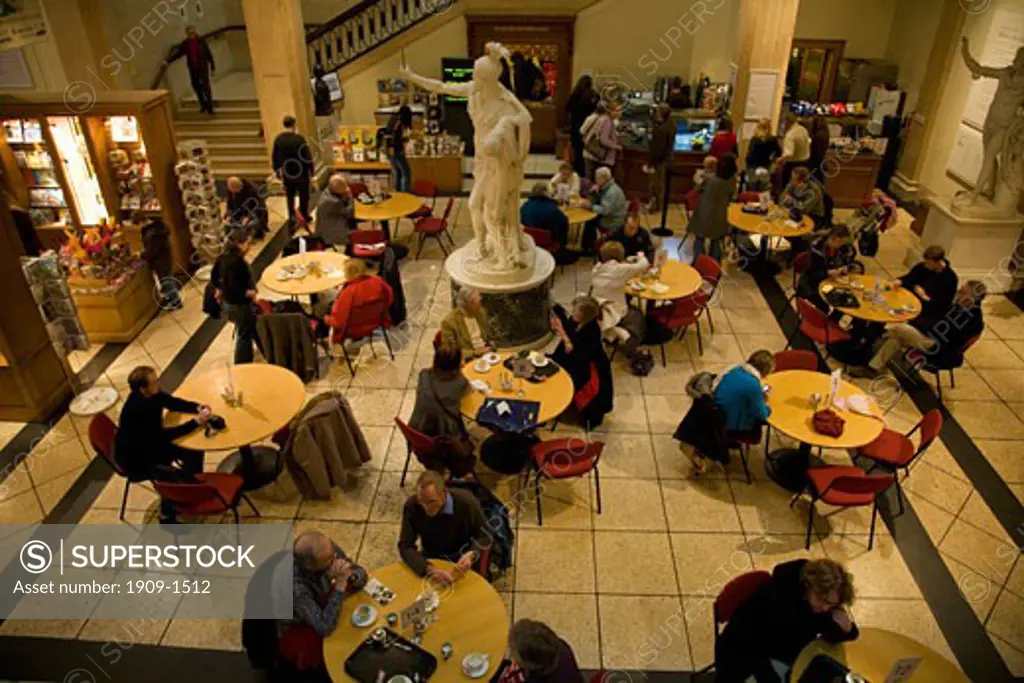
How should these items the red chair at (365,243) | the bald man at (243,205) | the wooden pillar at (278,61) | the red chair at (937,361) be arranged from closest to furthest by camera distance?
the red chair at (937,361) < the red chair at (365,243) < the bald man at (243,205) < the wooden pillar at (278,61)

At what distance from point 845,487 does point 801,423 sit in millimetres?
616

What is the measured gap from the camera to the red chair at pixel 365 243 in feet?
27.6

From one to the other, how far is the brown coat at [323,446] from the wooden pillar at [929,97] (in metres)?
10.1

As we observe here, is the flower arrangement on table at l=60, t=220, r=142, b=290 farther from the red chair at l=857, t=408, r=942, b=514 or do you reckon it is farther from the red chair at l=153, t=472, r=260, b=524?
the red chair at l=857, t=408, r=942, b=514

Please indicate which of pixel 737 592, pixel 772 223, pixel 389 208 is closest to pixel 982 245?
pixel 772 223

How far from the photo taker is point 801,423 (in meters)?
5.46

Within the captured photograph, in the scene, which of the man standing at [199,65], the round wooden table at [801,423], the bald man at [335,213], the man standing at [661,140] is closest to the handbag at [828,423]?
the round wooden table at [801,423]

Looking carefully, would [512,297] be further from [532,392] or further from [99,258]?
[99,258]

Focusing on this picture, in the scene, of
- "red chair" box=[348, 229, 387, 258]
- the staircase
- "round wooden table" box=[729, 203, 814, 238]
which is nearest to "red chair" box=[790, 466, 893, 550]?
"round wooden table" box=[729, 203, 814, 238]

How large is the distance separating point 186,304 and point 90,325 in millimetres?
1140

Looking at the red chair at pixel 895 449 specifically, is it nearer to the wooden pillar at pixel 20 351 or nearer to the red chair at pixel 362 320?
the red chair at pixel 362 320

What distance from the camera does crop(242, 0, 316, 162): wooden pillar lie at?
35.6 feet

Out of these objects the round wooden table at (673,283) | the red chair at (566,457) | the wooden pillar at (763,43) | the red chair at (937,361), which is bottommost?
the red chair at (937,361)

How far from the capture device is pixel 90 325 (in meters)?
7.91
